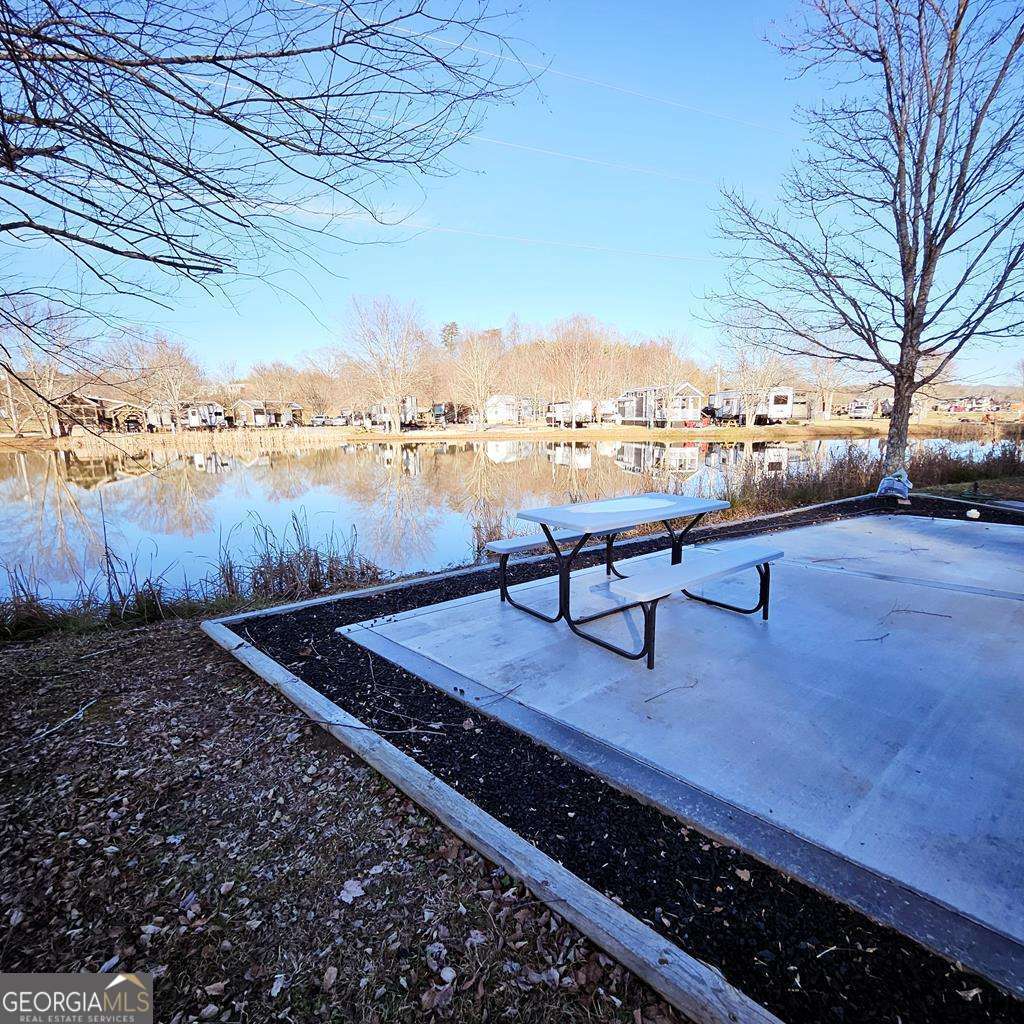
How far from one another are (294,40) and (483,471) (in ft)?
50.6

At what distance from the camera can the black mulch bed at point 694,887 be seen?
118 centimetres

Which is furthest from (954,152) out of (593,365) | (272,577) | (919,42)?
(593,365)

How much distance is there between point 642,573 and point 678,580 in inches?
12.3

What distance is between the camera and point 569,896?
4.63 feet

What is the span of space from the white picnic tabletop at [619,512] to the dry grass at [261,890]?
1.66 meters

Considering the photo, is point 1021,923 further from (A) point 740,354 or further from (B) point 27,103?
(A) point 740,354

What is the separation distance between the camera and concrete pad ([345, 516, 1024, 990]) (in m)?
1.51

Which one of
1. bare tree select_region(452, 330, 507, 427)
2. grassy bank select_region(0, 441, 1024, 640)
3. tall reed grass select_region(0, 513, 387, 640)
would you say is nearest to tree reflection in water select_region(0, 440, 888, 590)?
grassy bank select_region(0, 441, 1024, 640)

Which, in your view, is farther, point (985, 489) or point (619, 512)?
point (985, 489)

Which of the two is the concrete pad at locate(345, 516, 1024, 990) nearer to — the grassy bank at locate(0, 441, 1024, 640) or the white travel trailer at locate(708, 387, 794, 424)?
the grassy bank at locate(0, 441, 1024, 640)

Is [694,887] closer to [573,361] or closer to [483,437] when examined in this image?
[483,437]

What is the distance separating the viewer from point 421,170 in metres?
2.09

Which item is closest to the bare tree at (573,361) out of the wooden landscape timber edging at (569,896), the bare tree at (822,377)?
the bare tree at (822,377)

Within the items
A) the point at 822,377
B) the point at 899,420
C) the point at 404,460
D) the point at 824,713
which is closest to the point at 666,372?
the point at 822,377
